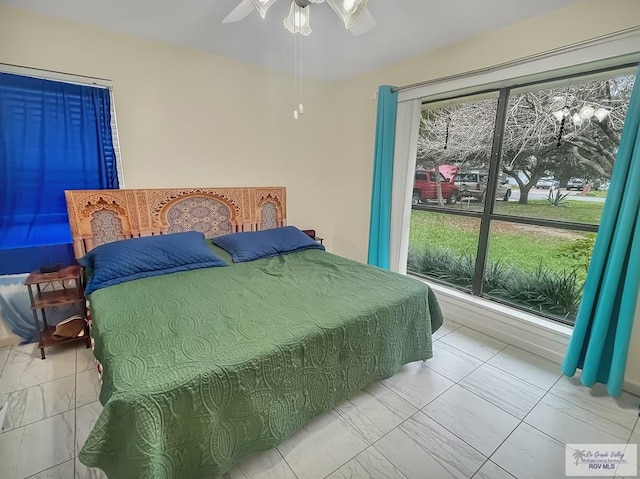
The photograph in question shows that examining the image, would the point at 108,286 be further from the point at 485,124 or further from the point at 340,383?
the point at 485,124

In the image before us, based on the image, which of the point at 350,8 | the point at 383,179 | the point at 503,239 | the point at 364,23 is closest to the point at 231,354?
the point at 350,8

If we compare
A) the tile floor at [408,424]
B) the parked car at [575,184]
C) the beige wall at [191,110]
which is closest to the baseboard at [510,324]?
the tile floor at [408,424]

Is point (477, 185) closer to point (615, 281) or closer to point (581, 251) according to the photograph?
point (581, 251)

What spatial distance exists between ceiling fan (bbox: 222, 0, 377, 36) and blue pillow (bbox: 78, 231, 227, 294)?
153 cm

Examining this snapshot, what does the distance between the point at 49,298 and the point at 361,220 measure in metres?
2.83

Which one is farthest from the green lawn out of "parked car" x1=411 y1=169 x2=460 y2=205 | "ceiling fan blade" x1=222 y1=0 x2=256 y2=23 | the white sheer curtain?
"ceiling fan blade" x1=222 y1=0 x2=256 y2=23

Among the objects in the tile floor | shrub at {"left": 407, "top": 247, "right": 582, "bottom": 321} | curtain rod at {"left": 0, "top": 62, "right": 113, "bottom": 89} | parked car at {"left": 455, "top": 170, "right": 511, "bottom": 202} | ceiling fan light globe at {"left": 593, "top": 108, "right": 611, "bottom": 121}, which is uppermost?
curtain rod at {"left": 0, "top": 62, "right": 113, "bottom": 89}

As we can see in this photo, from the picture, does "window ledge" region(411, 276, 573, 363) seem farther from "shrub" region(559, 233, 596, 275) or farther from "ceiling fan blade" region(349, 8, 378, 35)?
"ceiling fan blade" region(349, 8, 378, 35)

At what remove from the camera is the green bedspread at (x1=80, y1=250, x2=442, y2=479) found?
3.28ft

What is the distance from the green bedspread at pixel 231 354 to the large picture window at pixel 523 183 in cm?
Result: 108

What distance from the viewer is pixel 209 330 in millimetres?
1381

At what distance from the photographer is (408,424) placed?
5.26ft

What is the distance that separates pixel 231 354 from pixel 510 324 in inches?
88.2

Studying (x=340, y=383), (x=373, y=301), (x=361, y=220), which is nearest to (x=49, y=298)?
(x=340, y=383)
